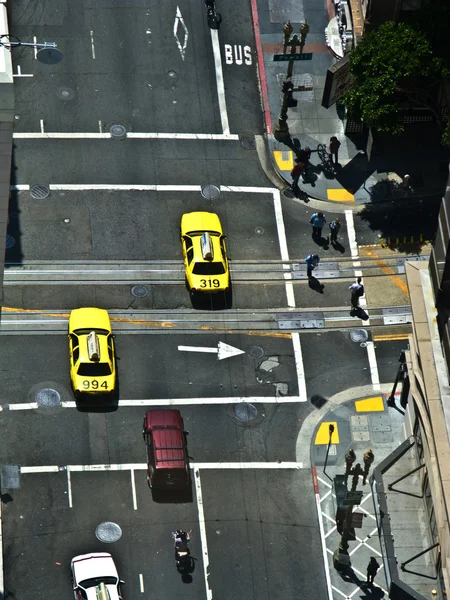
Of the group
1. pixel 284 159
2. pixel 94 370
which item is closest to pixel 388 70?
pixel 284 159

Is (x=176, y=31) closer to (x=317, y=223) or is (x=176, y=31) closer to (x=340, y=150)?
(x=340, y=150)

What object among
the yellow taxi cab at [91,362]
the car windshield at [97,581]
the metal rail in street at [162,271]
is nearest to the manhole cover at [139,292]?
the metal rail in street at [162,271]

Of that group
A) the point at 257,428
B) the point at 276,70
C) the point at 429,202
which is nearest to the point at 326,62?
the point at 276,70

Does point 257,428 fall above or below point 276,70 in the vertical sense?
below

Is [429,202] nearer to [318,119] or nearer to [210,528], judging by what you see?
[318,119]

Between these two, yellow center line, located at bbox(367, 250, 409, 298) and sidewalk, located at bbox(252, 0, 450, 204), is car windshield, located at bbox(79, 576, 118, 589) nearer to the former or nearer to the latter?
yellow center line, located at bbox(367, 250, 409, 298)

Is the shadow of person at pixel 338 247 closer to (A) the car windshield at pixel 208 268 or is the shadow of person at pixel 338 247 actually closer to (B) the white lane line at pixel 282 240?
(B) the white lane line at pixel 282 240
